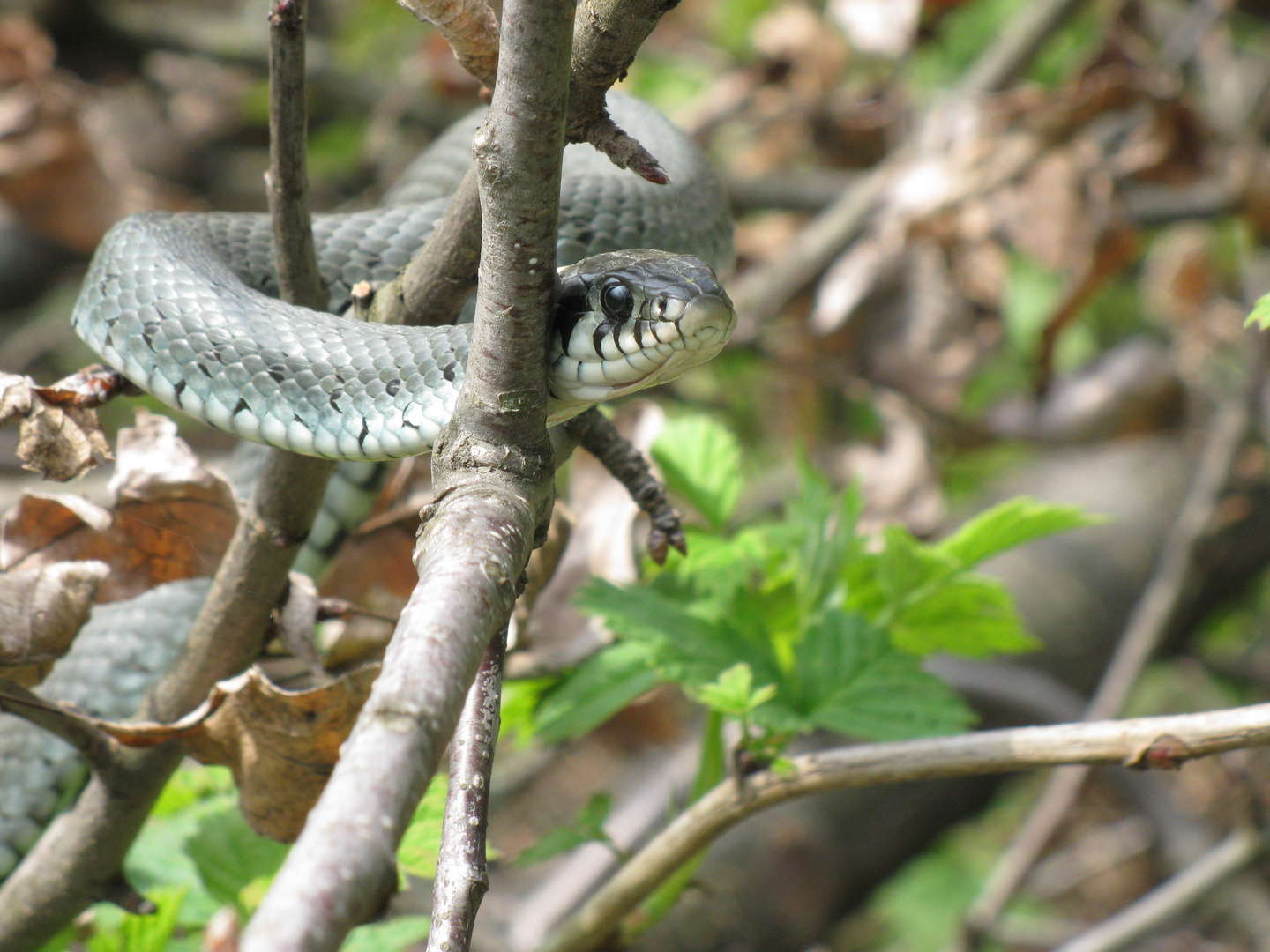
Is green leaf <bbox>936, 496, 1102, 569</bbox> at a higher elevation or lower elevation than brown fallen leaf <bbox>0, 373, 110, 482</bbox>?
higher

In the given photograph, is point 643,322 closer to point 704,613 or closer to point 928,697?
point 704,613

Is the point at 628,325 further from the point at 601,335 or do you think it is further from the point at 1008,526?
the point at 1008,526

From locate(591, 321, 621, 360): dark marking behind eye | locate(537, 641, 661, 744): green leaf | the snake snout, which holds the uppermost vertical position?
the snake snout

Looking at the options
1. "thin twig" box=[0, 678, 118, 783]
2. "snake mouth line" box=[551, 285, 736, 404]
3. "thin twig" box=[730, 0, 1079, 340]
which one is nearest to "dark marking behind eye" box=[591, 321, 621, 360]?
"snake mouth line" box=[551, 285, 736, 404]

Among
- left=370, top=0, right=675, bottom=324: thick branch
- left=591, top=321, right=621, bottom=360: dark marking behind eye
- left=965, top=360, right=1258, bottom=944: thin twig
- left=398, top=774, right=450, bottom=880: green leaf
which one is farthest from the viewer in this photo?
left=965, top=360, right=1258, bottom=944: thin twig

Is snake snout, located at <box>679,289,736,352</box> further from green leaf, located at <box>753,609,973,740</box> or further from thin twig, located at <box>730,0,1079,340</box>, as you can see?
thin twig, located at <box>730,0,1079,340</box>

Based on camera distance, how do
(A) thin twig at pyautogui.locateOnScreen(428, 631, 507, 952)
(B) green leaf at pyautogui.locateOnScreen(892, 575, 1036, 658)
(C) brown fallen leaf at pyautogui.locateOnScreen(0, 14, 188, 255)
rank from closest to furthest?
(A) thin twig at pyautogui.locateOnScreen(428, 631, 507, 952) → (B) green leaf at pyautogui.locateOnScreen(892, 575, 1036, 658) → (C) brown fallen leaf at pyautogui.locateOnScreen(0, 14, 188, 255)

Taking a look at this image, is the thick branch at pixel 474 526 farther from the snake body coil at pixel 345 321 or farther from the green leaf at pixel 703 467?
the green leaf at pixel 703 467

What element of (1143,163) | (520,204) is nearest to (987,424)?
(1143,163)
